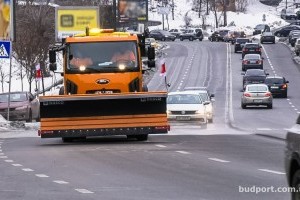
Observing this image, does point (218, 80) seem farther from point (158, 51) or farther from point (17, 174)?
point (17, 174)

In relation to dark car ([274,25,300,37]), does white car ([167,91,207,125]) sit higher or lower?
lower

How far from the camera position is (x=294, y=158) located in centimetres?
1088

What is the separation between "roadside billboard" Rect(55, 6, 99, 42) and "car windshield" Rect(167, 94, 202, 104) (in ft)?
113

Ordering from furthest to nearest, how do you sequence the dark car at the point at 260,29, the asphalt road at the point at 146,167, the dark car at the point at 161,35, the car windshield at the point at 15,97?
the dark car at the point at 260,29 → the dark car at the point at 161,35 → the car windshield at the point at 15,97 → the asphalt road at the point at 146,167

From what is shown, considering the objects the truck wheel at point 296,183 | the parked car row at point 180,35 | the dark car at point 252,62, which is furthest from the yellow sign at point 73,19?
the truck wheel at point 296,183

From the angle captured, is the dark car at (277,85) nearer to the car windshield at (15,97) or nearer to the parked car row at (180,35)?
the car windshield at (15,97)

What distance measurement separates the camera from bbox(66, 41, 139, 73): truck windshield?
27.0m

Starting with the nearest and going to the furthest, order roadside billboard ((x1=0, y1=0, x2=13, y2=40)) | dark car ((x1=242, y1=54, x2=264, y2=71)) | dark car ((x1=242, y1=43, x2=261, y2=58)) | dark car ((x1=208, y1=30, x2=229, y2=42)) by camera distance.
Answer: roadside billboard ((x1=0, y1=0, x2=13, y2=40)), dark car ((x1=242, y1=54, x2=264, y2=71)), dark car ((x1=242, y1=43, x2=261, y2=58)), dark car ((x1=208, y1=30, x2=229, y2=42))

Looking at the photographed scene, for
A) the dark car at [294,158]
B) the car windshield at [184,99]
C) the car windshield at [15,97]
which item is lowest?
the car windshield at [15,97]

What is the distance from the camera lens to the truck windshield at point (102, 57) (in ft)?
88.4

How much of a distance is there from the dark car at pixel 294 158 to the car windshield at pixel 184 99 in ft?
86.8

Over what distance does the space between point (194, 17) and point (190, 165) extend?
15136 cm

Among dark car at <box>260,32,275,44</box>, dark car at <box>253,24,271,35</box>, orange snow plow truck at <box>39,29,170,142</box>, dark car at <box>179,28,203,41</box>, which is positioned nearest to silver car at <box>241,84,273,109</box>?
orange snow plow truck at <box>39,29,170,142</box>

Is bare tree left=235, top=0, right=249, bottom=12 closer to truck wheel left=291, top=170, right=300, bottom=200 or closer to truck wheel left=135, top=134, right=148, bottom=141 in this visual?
truck wheel left=135, top=134, right=148, bottom=141
